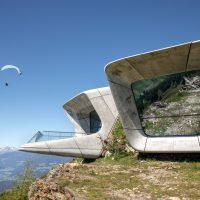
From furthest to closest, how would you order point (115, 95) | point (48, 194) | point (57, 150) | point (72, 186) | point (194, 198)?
1. point (57, 150)
2. point (115, 95)
3. point (72, 186)
4. point (48, 194)
5. point (194, 198)

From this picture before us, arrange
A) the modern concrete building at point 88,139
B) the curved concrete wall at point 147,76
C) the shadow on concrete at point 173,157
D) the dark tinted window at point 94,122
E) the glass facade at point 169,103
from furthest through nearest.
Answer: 1. the dark tinted window at point 94,122
2. the modern concrete building at point 88,139
3. the glass facade at point 169,103
4. the shadow on concrete at point 173,157
5. the curved concrete wall at point 147,76

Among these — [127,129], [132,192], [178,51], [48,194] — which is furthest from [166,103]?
[48,194]

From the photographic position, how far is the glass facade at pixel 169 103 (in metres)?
21.9

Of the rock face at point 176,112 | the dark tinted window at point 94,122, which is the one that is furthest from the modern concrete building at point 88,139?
the rock face at point 176,112

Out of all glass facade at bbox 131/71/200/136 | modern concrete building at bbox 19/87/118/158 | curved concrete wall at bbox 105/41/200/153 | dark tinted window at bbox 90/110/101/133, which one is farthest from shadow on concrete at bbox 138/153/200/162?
dark tinted window at bbox 90/110/101/133

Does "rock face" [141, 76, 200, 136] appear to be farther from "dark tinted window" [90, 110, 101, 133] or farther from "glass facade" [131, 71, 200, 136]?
"dark tinted window" [90, 110, 101, 133]

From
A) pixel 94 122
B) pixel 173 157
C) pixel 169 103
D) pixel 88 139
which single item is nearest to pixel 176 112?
pixel 169 103

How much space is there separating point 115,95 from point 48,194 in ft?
30.6

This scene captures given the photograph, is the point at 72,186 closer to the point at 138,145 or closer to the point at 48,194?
the point at 48,194

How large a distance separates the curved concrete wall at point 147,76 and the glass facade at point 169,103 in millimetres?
418

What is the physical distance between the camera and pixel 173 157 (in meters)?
22.0

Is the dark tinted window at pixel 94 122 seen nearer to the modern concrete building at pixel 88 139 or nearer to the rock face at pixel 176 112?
the modern concrete building at pixel 88 139

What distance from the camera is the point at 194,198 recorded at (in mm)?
13742

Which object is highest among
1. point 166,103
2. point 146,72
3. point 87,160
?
point 146,72
